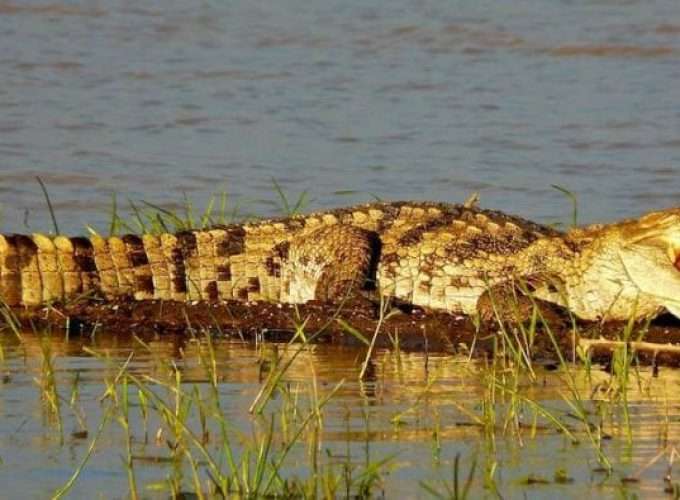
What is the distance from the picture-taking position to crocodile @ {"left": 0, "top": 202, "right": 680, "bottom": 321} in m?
9.58

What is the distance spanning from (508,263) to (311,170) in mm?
3593

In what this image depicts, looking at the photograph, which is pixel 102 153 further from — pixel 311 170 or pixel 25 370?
pixel 25 370

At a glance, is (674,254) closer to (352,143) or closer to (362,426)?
(362,426)

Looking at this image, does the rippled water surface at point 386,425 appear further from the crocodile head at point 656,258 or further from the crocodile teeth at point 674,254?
the crocodile teeth at point 674,254

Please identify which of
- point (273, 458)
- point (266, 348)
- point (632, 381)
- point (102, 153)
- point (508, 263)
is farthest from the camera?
point (102, 153)

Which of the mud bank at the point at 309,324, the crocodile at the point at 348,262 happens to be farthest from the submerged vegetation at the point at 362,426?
the crocodile at the point at 348,262

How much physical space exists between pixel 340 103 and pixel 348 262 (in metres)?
5.69

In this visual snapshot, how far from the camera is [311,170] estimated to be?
13180mm

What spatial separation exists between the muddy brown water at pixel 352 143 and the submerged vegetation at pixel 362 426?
0.02m

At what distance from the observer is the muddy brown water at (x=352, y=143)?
6.52m

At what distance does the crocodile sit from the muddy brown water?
90 cm

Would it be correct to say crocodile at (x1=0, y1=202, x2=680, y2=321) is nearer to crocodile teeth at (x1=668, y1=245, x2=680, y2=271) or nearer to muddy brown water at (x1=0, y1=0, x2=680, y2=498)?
crocodile teeth at (x1=668, y1=245, x2=680, y2=271)

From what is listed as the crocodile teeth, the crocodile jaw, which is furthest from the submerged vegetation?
the crocodile teeth

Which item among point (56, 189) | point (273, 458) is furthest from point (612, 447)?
point (56, 189)
